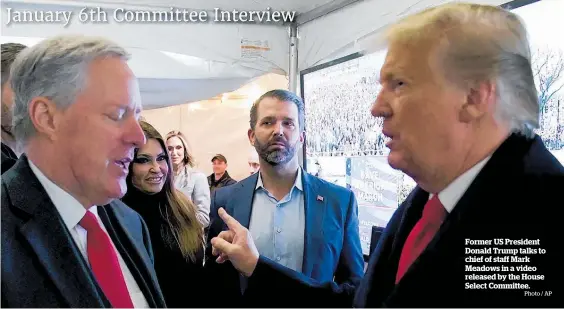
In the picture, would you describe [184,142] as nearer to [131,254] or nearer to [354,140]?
[131,254]

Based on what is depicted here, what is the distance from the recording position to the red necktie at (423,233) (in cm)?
52

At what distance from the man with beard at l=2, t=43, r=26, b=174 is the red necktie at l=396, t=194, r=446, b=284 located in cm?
44

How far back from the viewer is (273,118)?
39.2 inches

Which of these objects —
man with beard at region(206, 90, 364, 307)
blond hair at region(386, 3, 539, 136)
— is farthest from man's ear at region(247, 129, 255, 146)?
blond hair at region(386, 3, 539, 136)

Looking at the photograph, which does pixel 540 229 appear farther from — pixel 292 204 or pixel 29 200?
pixel 292 204

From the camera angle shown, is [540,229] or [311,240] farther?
[311,240]

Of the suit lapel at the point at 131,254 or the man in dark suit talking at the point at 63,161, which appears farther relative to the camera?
the suit lapel at the point at 131,254

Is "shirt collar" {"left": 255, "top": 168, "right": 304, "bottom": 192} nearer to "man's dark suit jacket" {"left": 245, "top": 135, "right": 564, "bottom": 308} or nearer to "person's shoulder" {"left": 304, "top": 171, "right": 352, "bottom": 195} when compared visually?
"person's shoulder" {"left": 304, "top": 171, "right": 352, "bottom": 195}

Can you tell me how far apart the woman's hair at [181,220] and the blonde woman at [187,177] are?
0.8 inches

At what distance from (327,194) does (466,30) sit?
59cm

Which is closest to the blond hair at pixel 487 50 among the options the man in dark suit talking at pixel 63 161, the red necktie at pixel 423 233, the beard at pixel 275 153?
the red necktie at pixel 423 233

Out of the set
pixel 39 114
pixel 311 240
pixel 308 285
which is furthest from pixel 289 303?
pixel 39 114

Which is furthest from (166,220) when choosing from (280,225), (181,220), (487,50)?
(487,50)

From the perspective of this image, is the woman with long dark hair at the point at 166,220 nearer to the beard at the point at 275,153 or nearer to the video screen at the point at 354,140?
the beard at the point at 275,153
